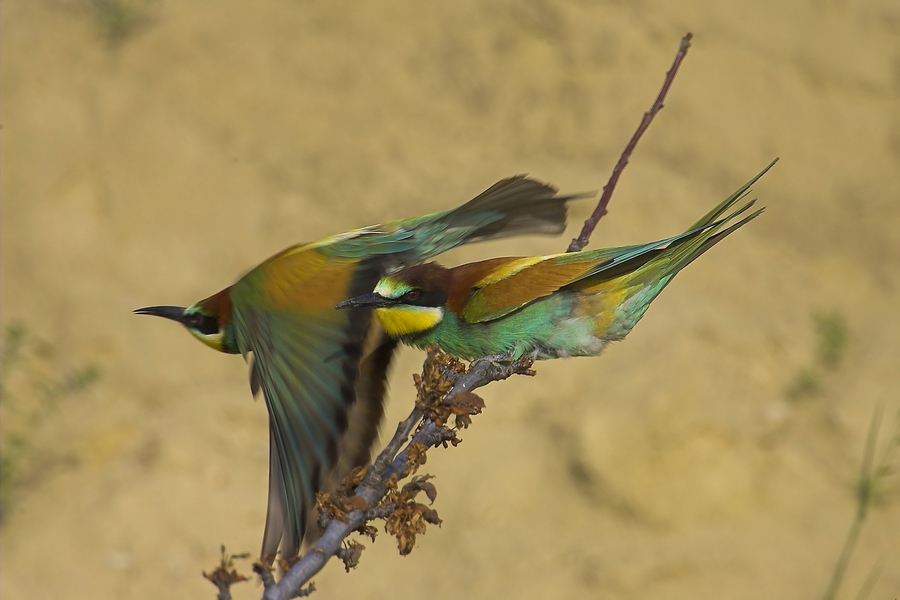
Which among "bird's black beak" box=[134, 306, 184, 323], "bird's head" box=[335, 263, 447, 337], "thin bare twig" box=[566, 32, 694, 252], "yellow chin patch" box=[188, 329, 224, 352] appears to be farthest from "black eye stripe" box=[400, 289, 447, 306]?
"bird's black beak" box=[134, 306, 184, 323]

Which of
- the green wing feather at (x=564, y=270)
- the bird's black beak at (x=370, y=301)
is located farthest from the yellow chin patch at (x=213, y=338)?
the green wing feather at (x=564, y=270)

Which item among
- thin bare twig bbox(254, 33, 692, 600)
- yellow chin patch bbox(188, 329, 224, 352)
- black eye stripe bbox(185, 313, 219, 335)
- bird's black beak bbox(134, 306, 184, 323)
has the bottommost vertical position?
thin bare twig bbox(254, 33, 692, 600)

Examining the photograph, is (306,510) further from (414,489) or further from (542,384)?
(542,384)

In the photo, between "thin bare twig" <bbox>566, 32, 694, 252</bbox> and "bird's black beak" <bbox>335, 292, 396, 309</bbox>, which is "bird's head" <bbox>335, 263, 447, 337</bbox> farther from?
"thin bare twig" <bbox>566, 32, 694, 252</bbox>

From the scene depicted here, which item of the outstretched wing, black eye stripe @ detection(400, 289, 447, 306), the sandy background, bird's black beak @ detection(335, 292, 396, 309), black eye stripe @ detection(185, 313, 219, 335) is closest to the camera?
the outstretched wing

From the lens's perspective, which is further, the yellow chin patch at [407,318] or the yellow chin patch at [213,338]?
the yellow chin patch at [213,338]

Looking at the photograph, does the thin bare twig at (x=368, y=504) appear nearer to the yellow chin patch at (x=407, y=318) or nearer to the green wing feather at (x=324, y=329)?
the green wing feather at (x=324, y=329)
